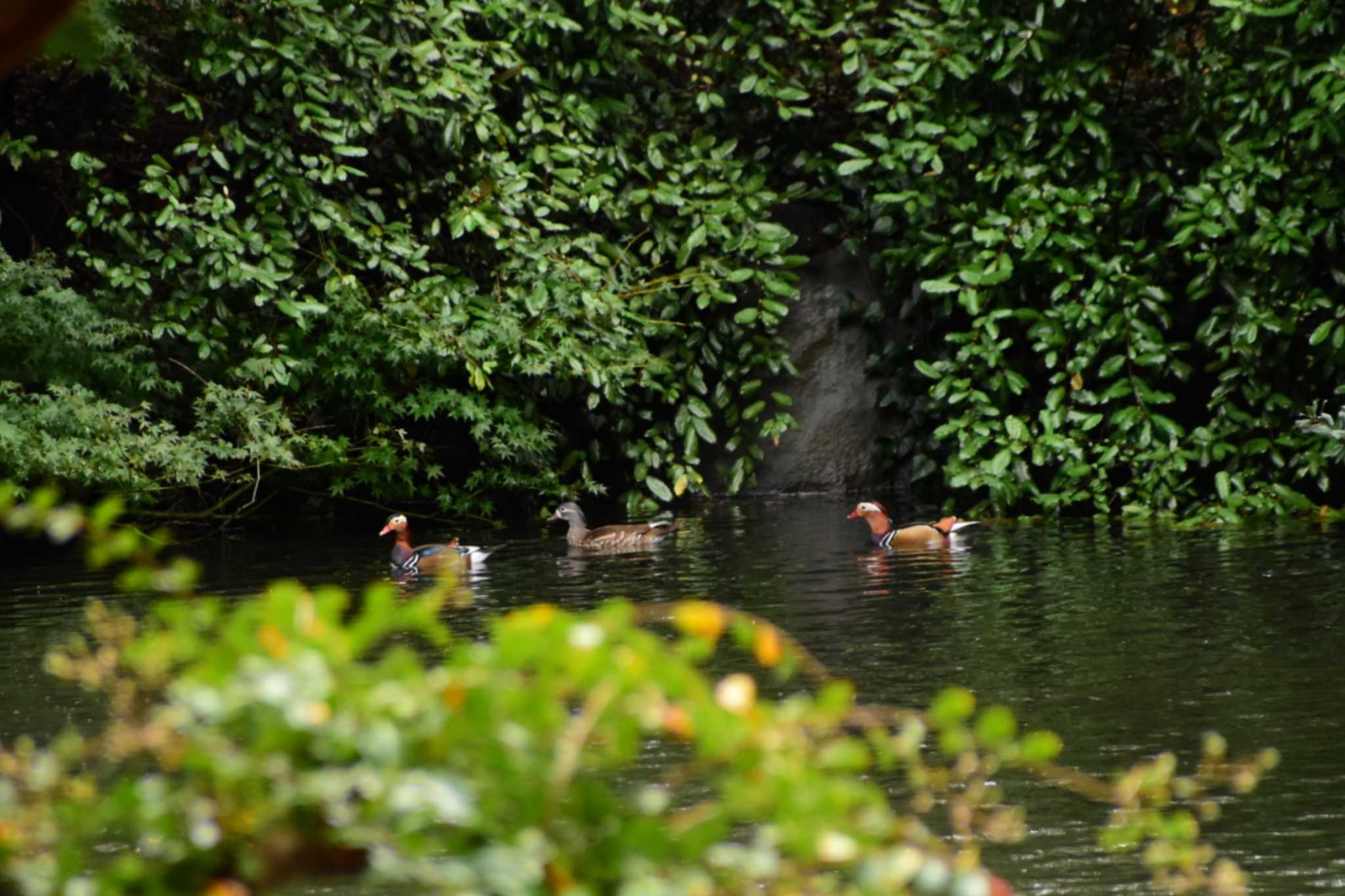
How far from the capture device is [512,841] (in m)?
2.41

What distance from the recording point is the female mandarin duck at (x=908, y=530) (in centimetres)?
1338

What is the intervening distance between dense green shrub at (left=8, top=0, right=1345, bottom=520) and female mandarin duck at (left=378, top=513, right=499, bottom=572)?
1591mm

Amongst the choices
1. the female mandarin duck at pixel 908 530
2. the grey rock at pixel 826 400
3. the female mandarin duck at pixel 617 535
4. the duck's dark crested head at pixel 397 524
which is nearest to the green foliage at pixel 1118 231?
the female mandarin duck at pixel 908 530

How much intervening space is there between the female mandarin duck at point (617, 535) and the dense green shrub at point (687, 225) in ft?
4.91

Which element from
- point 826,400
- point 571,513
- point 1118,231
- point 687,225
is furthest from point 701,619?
point 826,400

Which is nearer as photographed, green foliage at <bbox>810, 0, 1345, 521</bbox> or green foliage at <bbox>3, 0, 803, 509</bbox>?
green foliage at <bbox>810, 0, 1345, 521</bbox>

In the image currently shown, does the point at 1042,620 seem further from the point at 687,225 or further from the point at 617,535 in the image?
the point at 687,225

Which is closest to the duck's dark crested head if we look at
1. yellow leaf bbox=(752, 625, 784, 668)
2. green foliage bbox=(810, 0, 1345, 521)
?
green foliage bbox=(810, 0, 1345, 521)

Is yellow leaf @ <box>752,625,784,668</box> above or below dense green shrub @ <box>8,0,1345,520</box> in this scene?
below

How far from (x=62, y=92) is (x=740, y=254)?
584 centimetres

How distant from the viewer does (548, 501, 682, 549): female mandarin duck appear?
13.7m

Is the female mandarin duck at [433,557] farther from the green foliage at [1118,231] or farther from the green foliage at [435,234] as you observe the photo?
the green foliage at [1118,231]

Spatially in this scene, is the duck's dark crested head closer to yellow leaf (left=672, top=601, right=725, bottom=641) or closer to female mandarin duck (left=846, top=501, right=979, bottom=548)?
female mandarin duck (left=846, top=501, right=979, bottom=548)

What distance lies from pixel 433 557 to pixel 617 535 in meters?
1.50
